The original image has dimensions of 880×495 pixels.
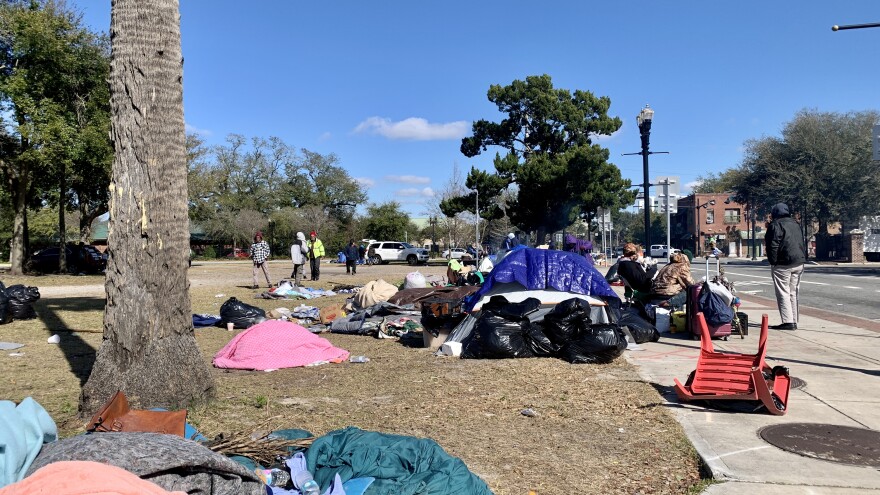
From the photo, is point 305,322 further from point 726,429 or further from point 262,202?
point 262,202

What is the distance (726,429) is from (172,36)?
5645 millimetres

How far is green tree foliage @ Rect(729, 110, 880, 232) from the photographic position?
4612 centimetres

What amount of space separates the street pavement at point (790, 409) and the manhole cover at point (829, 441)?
0.27ft

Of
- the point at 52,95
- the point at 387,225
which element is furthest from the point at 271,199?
the point at 52,95

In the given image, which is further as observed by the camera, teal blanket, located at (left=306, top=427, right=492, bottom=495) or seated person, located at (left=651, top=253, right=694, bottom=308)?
seated person, located at (left=651, top=253, right=694, bottom=308)

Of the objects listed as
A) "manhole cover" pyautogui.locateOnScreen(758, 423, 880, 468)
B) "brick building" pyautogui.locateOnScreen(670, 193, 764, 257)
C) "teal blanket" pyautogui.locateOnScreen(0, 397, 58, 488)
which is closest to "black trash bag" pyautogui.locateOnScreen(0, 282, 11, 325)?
"teal blanket" pyautogui.locateOnScreen(0, 397, 58, 488)

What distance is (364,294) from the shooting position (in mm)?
13805

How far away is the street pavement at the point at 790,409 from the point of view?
4.03 metres

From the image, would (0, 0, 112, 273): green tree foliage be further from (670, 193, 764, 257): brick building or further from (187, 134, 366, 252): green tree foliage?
(670, 193, 764, 257): brick building

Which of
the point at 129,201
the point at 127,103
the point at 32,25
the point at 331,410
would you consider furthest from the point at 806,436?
the point at 32,25

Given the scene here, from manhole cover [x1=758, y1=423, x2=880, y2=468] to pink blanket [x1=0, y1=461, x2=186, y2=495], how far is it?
4.09 metres

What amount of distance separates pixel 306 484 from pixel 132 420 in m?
1.23

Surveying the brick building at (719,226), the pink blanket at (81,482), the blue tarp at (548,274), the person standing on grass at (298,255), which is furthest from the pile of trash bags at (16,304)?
the brick building at (719,226)

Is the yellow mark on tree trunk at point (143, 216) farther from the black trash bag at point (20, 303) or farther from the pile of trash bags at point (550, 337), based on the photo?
the black trash bag at point (20, 303)
